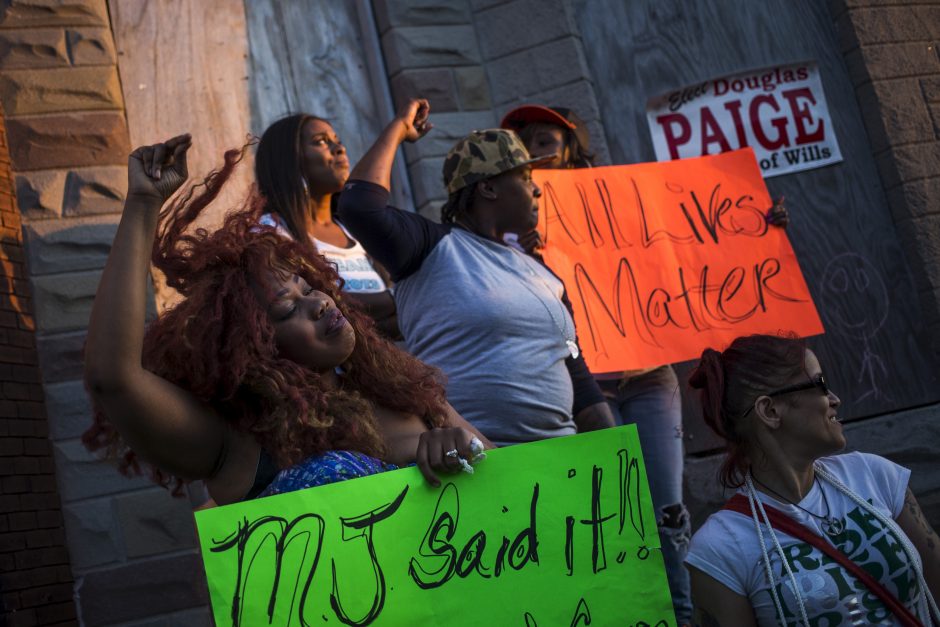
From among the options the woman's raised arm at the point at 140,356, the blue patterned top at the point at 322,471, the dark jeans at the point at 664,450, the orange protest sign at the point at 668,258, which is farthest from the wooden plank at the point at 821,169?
the woman's raised arm at the point at 140,356

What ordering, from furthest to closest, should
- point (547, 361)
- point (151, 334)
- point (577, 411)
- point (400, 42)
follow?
point (400, 42)
point (577, 411)
point (547, 361)
point (151, 334)

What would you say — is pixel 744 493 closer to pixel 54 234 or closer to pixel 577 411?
pixel 577 411

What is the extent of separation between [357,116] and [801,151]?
2233 mm

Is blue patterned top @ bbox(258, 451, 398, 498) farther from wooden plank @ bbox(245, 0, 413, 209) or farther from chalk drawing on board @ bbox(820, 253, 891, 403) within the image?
chalk drawing on board @ bbox(820, 253, 891, 403)

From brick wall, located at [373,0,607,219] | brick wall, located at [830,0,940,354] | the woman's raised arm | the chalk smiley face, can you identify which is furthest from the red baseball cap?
the woman's raised arm

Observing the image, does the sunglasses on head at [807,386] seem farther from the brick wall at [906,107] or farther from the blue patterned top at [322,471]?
the brick wall at [906,107]

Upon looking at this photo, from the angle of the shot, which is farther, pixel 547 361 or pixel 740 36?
pixel 740 36

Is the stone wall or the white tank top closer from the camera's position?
the white tank top

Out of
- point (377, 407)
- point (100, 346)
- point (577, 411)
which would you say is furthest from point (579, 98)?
point (100, 346)

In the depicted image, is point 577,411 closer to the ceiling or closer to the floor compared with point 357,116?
closer to the floor

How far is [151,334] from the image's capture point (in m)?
2.41

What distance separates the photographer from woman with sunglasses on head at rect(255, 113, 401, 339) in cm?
387

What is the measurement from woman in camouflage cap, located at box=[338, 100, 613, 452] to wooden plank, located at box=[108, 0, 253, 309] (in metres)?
1.75

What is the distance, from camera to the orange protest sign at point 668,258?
4137mm
